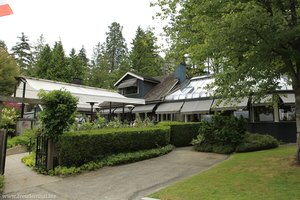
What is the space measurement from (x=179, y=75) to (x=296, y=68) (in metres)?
17.6

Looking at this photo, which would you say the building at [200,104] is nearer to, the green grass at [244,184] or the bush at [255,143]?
the bush at [255,143]

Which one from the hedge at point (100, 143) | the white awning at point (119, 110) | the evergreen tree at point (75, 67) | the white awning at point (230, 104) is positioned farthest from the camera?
the evergreen tree at point (75, 67)

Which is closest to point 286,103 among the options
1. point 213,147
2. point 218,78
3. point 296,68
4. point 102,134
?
point 213,147

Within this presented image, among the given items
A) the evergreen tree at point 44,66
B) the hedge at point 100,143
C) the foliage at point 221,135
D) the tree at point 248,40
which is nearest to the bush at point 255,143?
the foliage at point 221,135

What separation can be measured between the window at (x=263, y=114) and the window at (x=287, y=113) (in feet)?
2.11

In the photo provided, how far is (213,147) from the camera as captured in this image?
14.6 m

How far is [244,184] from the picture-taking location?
7.17 m

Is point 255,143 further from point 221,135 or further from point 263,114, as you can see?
point 263,114

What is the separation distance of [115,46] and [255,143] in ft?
151

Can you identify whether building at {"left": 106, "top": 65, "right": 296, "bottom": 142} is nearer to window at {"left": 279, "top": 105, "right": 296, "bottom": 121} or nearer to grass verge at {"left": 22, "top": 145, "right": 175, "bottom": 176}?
window at {"left": 279, "top": 105, "right": 296, "bottom": 121}

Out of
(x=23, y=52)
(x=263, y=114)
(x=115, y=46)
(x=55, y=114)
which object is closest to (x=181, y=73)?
(x=263, y=114)

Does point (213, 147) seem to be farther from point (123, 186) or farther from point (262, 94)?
point (123, 186)

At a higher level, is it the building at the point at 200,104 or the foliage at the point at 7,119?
the building at the point at 200,104

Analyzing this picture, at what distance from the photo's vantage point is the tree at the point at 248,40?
7.98 meters
